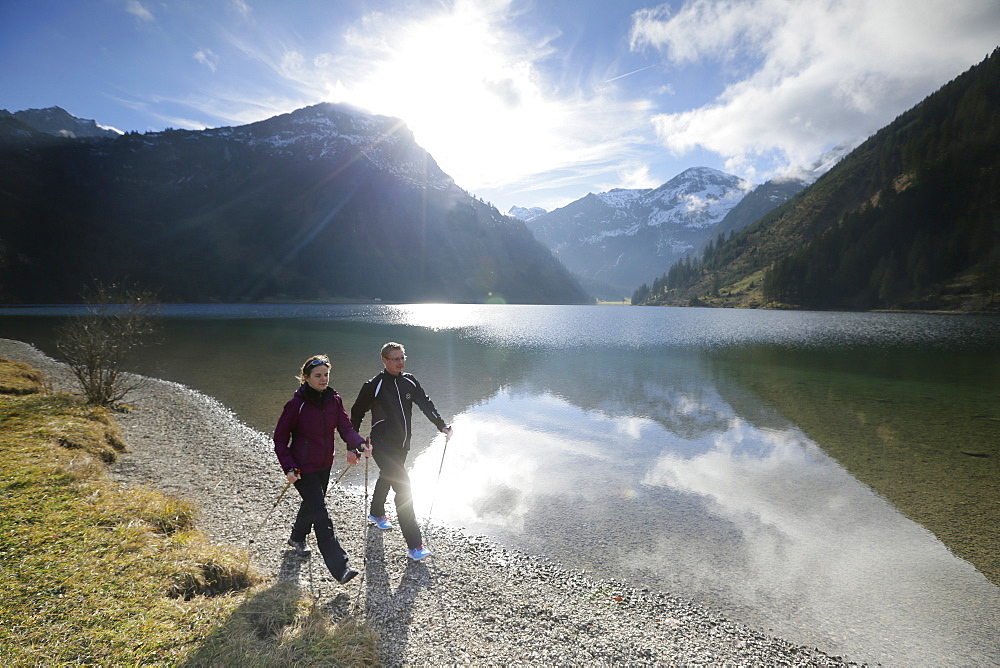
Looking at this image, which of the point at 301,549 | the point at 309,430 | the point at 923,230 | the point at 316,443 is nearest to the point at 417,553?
the point at 301,549

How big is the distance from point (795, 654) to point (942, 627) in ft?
10.9

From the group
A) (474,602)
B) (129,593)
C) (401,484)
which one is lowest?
(474,602)

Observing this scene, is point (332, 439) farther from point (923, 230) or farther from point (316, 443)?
point (923, 230)

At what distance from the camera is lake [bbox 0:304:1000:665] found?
26.4 feet

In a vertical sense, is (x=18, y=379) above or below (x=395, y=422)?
below

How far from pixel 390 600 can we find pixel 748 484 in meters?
12.0

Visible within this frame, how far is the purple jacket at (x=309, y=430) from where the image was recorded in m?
6.83

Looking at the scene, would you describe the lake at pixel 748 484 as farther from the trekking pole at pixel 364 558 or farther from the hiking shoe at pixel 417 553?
the hiking shoe at pixel 417 553

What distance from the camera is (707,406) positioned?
A: 2362 cm

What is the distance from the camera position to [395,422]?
27.0 feet

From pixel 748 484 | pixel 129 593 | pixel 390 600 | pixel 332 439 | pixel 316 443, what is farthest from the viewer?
pixel 748 484

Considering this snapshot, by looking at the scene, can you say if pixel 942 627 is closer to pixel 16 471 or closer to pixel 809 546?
pixel 809 546

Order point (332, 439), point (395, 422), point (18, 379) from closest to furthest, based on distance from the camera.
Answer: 1. point (332, 439)
2. point (395, 422)
3. point (18, 379)

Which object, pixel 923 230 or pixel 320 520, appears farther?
pixel 923 230
